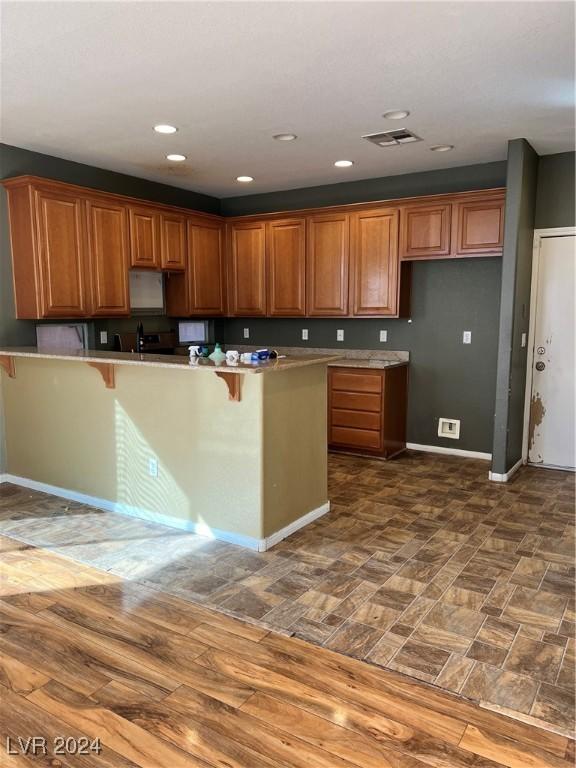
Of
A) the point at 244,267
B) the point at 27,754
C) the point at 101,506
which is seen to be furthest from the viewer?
the point at 244,267

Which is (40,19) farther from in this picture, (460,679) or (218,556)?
(460,679)

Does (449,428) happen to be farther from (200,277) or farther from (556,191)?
(200,277)

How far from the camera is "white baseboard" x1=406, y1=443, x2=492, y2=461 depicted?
17.3ft

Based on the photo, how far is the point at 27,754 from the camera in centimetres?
179

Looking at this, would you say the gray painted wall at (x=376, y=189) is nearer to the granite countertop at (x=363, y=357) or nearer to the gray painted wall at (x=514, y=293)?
the gray painted wall at (x=514, y=293)

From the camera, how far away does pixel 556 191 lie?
465cm

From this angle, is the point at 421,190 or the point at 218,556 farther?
the point at 421,190

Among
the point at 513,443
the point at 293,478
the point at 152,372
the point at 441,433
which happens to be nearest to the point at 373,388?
the point at 441,433

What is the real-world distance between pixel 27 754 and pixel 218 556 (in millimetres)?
1484

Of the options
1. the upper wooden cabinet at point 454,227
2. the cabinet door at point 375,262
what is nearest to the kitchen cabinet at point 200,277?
the cabinet door at point 375,262

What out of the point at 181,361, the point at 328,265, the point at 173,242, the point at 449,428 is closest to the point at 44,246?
the point at 173,242

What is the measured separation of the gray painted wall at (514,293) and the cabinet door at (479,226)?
0.25m

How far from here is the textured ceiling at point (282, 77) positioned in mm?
2445

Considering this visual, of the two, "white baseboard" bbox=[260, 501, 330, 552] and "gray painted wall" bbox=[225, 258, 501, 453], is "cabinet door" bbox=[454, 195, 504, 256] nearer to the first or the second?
"gray painted wall" bbox=[225, 258, 501, 453]
